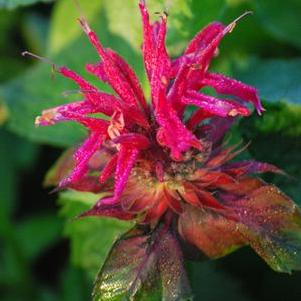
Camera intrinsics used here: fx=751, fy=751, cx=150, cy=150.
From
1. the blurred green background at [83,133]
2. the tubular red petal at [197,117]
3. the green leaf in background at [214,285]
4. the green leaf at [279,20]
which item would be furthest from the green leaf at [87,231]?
the green leaf at [279,20]

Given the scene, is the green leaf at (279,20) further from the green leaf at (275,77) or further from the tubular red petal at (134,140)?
the tubular red petal at (134,140)

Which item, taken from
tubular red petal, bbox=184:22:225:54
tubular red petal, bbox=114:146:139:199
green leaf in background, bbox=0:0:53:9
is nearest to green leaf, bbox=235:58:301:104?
tubular red petal, bbox=184:22:225:54

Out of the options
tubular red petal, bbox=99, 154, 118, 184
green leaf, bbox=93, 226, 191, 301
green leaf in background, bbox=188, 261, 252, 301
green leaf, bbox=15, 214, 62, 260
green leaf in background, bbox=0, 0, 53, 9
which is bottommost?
green leaf in background, bbox=188, 261, 252, 301

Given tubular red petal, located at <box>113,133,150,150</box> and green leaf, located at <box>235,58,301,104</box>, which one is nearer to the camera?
tubular red petal, located at <box>113,133,150,150</box>

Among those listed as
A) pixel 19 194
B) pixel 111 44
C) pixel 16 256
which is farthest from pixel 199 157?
pixel 19 194

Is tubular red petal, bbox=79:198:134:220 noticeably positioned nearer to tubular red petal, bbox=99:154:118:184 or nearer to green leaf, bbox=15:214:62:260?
tubular red petal, bbox=99:154:118:184

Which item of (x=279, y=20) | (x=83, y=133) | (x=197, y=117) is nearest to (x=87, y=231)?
(x=83, y=133)

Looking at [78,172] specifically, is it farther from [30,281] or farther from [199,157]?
[30,281]
